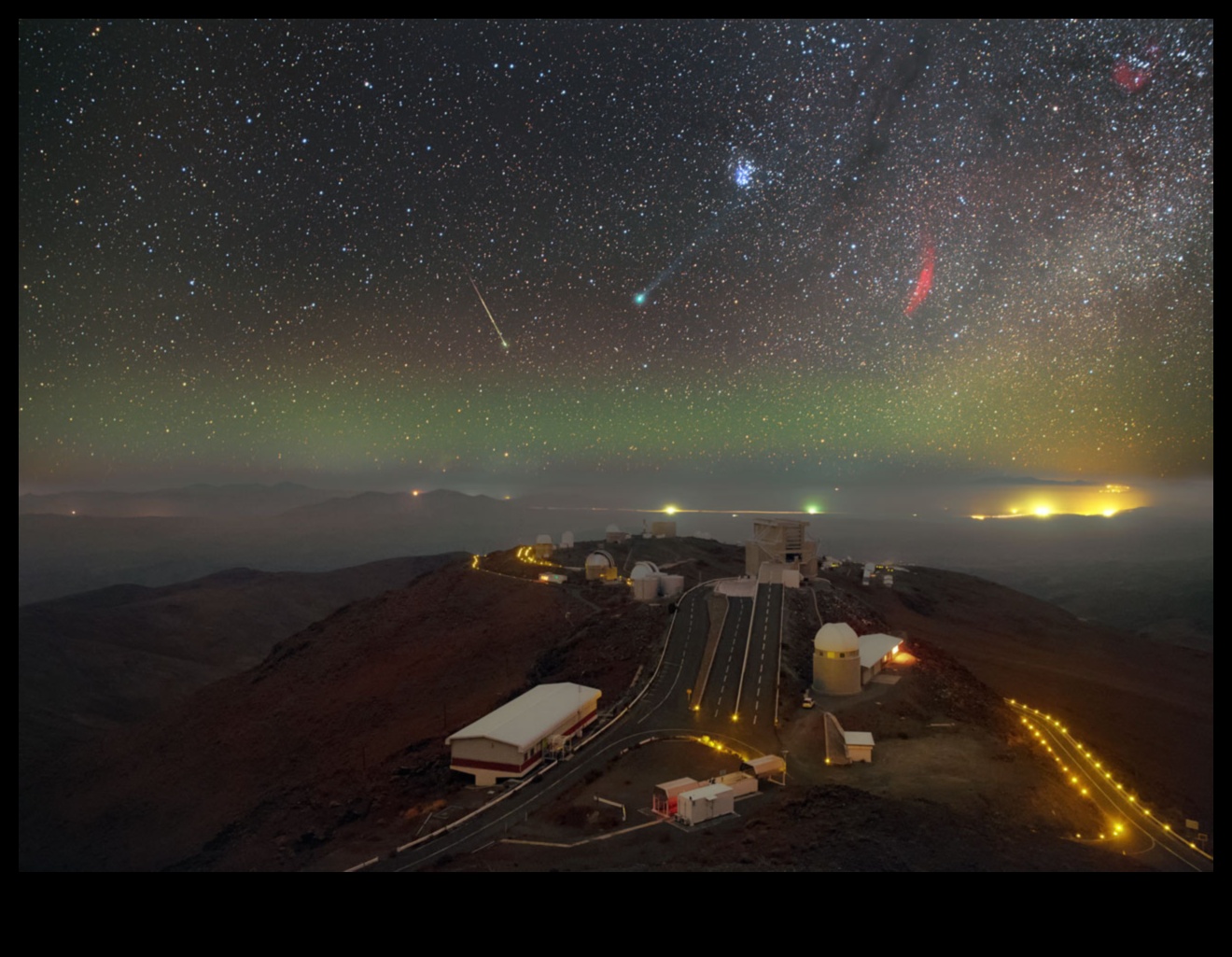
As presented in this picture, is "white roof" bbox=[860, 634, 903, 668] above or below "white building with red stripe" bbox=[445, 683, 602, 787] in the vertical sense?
above

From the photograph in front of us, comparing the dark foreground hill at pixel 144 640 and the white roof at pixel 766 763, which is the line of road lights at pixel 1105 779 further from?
the dark foreground hill at pixel 144 640

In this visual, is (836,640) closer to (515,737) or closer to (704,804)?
(704,804)

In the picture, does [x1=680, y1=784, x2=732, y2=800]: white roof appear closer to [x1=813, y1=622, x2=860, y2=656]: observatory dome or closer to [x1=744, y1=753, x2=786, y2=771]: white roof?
[x1=744, y1=753, x2=786, y2=771]: white roof

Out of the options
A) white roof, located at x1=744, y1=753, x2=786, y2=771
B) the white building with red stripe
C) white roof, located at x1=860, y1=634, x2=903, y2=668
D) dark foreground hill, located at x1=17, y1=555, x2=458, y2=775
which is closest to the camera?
white roof, located at x1=744, y1=753, x2=786, y2=771

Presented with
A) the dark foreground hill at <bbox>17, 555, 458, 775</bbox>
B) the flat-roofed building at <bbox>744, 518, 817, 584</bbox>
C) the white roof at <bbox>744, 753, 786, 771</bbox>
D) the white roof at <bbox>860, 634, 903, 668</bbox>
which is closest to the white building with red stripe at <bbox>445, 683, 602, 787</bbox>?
the white roof at <bbox>744, 753, 786, 771</bbox>

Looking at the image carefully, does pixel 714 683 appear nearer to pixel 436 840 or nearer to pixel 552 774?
pixel 552 774

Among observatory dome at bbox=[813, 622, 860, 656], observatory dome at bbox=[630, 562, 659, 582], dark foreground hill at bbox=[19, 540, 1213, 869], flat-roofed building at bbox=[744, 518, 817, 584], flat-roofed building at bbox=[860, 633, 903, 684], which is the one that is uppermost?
flat-roofed building at bbox=[744, 518, 817, 584]

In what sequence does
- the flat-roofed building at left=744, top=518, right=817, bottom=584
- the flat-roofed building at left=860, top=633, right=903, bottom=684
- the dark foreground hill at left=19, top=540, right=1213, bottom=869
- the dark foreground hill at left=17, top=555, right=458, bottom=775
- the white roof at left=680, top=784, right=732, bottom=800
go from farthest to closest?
the dark foreground hill at left=17, top=555, right=458, bottom=775 → the flat-roofed building at left=744, top=518, right=817, bottom=584 → the flat-roofed building at left=860, top=633, right=903, bottom=684 → the white roof at left=680, top=784, right=732, bottom=800 → the dark foreground hill at left=19, top=540, right=1213, bottom=869
